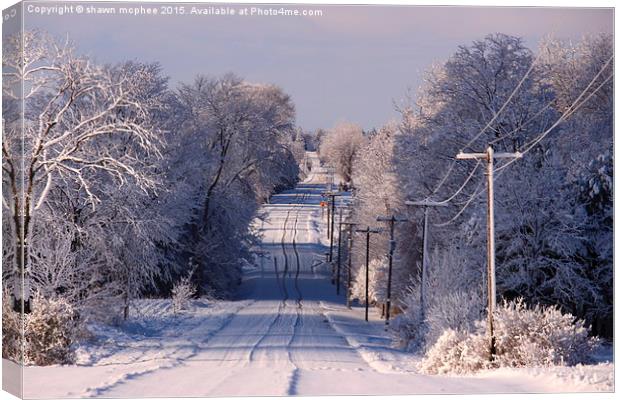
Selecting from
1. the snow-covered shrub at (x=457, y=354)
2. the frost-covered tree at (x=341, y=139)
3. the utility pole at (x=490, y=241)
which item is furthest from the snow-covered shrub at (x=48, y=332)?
the utility pole at (x=490, y=241)

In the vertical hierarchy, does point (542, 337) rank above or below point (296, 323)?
above

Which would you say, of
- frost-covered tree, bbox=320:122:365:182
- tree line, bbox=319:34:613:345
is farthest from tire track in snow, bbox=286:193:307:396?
tree line, bbox=319:34:613:345

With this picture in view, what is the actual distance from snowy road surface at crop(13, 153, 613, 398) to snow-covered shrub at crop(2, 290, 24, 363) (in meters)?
0.21

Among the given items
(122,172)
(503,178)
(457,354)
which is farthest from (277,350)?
(503,178)

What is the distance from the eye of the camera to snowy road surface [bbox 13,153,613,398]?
13562 millimetres

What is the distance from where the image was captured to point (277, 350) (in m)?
20.4

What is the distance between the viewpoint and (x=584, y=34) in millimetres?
15828

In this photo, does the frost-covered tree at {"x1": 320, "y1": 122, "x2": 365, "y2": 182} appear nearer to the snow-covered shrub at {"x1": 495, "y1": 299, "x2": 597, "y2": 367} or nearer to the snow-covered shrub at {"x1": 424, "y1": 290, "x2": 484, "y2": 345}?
the snow-covered shrub at {"x1": 424, "y1": 290, "x2": 484, "y2": 345}

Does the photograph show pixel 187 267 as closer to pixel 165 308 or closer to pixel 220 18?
pixel 165 308

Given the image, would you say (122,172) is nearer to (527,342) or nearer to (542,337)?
(527,342)

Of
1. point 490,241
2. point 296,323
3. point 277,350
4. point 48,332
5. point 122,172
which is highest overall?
point 122,172

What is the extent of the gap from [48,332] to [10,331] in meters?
3.05

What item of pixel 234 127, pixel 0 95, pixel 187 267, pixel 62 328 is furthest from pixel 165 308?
pixel 0 95

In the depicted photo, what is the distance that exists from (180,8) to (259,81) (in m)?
3.60
